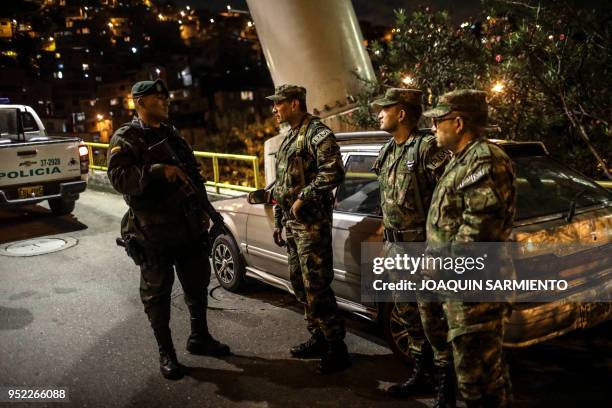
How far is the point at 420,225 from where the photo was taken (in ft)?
10.6

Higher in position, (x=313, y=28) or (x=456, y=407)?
(x=313, y=28)

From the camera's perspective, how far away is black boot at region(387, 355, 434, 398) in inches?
134

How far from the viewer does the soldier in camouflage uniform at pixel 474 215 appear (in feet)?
8.13

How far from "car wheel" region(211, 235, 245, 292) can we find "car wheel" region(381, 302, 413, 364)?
6.72 feet

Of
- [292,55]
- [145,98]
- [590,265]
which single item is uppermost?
[292,55]

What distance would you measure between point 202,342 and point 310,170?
5.43 ft

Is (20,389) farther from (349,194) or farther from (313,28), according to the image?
(313,28)

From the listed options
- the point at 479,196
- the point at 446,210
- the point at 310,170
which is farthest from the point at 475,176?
the point at 310,170

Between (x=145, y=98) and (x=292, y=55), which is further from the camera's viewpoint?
(x=292, y=55)

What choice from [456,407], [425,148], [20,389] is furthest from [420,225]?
[20,389]

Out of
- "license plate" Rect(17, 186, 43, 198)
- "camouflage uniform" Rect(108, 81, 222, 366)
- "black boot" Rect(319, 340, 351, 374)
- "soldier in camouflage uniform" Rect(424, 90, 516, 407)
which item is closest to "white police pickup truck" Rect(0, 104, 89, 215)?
"license plate" Rect(17, 186, 43, 198)

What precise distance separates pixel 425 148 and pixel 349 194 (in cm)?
123

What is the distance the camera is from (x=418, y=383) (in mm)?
3398

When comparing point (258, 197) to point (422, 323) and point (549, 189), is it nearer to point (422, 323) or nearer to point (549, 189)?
point (422, 323)
